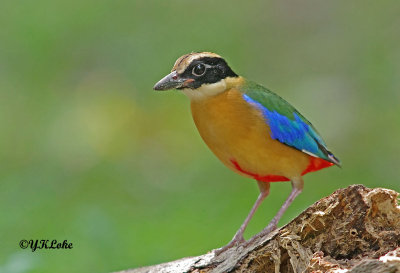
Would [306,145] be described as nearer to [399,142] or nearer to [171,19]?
[399,142]

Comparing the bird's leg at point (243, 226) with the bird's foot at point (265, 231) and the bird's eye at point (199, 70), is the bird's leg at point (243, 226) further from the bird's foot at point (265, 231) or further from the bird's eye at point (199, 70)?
the bird's eye at point (199, 70)

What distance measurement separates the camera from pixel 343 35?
16.0 m

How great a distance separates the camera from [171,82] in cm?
646

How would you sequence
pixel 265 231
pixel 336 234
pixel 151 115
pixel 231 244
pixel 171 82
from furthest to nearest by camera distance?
pixel 151 115, pixel 171 82, pixel 231 244, pixel 265 231, pixel 336 234

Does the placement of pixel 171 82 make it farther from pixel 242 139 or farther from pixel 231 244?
pixel 231 244

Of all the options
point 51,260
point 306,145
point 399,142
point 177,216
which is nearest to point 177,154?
point 177,216

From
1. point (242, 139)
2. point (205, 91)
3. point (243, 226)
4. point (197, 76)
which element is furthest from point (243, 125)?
point (243, 226)

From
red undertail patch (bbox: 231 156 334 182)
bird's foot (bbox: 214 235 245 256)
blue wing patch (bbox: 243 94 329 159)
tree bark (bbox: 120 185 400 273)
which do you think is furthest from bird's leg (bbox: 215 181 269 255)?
Result: tree bark (bbox: 120 185 400 273)

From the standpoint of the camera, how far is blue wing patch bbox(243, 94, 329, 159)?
6.46 metres

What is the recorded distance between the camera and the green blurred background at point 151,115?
9672 mm

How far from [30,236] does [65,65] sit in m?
6.34

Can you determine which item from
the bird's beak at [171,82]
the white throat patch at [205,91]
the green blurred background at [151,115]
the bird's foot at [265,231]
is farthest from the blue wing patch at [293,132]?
the green blurred background at [151,115]

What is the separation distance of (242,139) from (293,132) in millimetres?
480

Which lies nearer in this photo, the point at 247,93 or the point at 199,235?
the point at 247,93
